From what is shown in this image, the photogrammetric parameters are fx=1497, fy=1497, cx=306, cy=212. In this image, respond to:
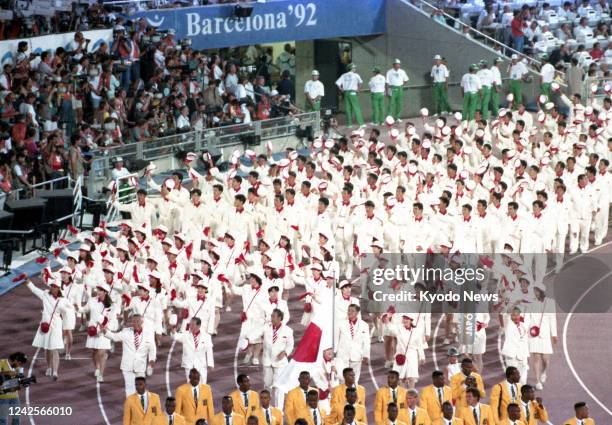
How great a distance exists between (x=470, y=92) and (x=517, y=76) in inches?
64.9

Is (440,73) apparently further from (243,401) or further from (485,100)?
(243,401)

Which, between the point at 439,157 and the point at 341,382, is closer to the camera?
the point at 341,382

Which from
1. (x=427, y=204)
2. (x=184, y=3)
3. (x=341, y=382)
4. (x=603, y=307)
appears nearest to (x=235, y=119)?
(x=184, y=3)

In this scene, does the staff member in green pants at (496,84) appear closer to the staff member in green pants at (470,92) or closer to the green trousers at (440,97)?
the staff member in green pants at (470,92)

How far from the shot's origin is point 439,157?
93.1ft

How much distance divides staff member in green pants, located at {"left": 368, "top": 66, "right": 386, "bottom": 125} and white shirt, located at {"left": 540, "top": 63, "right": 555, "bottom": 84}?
3991mm

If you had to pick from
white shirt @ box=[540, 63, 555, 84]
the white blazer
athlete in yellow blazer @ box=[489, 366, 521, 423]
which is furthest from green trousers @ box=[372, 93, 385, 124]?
athlete in yellow blazer @ box=[489, 366, 521, 423]

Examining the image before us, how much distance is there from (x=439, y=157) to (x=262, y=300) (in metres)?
8.08

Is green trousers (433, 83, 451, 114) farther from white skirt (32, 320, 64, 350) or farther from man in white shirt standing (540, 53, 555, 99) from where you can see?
white skirt (32, 320, 64, 350)

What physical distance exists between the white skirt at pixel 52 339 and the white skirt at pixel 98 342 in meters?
0.47

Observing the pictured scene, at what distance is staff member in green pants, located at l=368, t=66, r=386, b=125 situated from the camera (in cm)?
3506

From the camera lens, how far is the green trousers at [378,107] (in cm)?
3522

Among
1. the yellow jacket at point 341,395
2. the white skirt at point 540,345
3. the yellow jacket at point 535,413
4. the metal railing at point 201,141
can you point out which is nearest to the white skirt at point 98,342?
the yellow jacket at point 341,395

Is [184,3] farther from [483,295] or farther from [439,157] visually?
[483,295]
